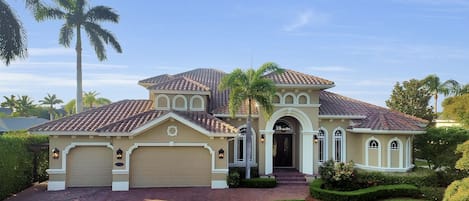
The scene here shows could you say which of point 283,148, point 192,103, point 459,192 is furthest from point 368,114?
point 459,192

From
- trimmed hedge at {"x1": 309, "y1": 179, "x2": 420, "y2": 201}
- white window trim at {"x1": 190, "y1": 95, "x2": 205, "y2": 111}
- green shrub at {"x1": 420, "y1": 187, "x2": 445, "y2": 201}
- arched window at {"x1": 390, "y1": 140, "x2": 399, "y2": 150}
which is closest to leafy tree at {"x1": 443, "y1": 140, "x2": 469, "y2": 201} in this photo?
trimmed hedge at {"x1": 309, "y1": 179, "x2": 420, "y2": 201}

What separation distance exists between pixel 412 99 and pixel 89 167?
1326 inches

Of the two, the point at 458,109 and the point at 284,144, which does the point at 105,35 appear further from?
the point at 458,109

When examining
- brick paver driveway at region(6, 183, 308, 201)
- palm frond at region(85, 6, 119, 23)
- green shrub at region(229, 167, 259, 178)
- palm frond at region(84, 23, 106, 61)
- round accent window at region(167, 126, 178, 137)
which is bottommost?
brick paver driveway at region(6, 183, 308, 201)

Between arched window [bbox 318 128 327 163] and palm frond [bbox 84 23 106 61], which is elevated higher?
palm frond [bbox 84 23 106 61]

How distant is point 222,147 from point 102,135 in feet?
20.1

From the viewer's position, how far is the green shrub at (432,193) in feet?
46.5

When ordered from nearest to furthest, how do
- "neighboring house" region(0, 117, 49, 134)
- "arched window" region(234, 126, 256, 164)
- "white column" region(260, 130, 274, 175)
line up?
1. "white column" region(260, 130, 274, 175)
2. "arched window" region(234, 126, 256, 164)
3. "neighboring house" region(0, 117, 49, 134)

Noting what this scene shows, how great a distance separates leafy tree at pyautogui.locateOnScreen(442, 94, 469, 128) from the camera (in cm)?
1024

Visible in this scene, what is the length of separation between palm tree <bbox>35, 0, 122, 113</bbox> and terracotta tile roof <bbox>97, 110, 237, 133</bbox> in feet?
42.1

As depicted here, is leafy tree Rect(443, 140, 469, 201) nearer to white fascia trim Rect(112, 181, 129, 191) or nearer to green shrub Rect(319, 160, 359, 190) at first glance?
green shrub Rect(319, 160, 359, 190)

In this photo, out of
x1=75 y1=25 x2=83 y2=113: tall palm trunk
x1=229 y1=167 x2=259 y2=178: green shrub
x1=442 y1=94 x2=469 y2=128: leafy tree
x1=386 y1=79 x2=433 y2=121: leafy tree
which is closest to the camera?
x1=442 y1=94 x2=469 y2=128: leafy tree

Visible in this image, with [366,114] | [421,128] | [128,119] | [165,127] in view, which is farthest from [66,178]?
[421,128]

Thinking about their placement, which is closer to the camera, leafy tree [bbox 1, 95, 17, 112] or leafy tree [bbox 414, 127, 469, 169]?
leafy tree [bbox 414, 127, 469, 169]
